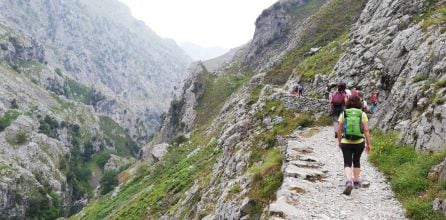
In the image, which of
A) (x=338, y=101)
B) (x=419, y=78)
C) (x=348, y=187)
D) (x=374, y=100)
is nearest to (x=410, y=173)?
(x=348, y=187)

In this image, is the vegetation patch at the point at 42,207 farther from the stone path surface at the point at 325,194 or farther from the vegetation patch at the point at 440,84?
the vegetation patch at the point at 440,84

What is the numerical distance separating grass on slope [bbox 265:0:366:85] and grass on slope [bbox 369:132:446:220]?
5814 cm

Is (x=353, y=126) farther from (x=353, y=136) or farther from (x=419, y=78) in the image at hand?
(x=419, y=78)

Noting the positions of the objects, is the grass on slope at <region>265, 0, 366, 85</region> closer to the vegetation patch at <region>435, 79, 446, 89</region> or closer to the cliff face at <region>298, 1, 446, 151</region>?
the cliff face at <region>298, 1, 446, 151</region>

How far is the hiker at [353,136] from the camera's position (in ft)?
51.8

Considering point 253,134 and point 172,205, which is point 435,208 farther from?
point 172,205

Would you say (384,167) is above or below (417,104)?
below

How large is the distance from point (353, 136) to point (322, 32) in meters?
82.2

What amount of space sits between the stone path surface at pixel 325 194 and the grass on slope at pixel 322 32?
59164 millimetres

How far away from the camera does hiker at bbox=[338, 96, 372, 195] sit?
15797 mm

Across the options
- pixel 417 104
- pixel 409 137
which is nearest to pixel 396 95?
pixel 417 104

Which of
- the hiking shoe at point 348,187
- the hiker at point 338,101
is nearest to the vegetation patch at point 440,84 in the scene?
the hiker at point 338,101

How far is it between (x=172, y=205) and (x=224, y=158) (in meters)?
9.41

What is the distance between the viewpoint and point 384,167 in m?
19.6
